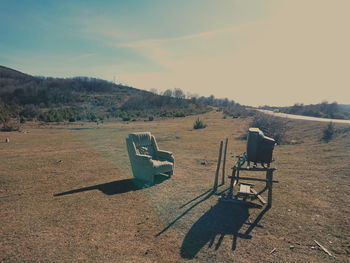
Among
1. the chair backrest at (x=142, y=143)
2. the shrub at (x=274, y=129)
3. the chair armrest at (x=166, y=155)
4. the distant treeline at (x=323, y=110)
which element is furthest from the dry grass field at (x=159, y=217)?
the distant treeline at (x=323, y=110)

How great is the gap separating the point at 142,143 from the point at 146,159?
0.92 meters

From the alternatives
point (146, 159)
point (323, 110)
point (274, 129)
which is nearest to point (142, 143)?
point (146, 159)

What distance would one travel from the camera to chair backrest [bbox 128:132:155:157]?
7.23 metres

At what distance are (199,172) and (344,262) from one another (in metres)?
5.04

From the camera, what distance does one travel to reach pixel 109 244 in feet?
12.3

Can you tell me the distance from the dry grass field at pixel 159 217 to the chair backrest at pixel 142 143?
1097 mm

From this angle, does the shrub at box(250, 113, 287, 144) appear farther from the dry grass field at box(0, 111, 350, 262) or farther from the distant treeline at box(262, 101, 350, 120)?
the distant treeline at box(262, 101, 350, 120)

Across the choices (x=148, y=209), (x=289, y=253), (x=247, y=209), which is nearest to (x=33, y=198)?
(x=148, y=209)

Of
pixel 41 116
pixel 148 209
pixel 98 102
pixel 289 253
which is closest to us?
pixel 289 253

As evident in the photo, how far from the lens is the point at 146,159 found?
263 inches

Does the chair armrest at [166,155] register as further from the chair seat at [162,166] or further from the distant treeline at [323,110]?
the distant treeline at [323,110]

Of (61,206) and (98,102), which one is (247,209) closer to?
(61,206)

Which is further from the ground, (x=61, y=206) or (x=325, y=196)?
(x=325, y=196)

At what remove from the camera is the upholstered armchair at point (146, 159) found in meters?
6.69
